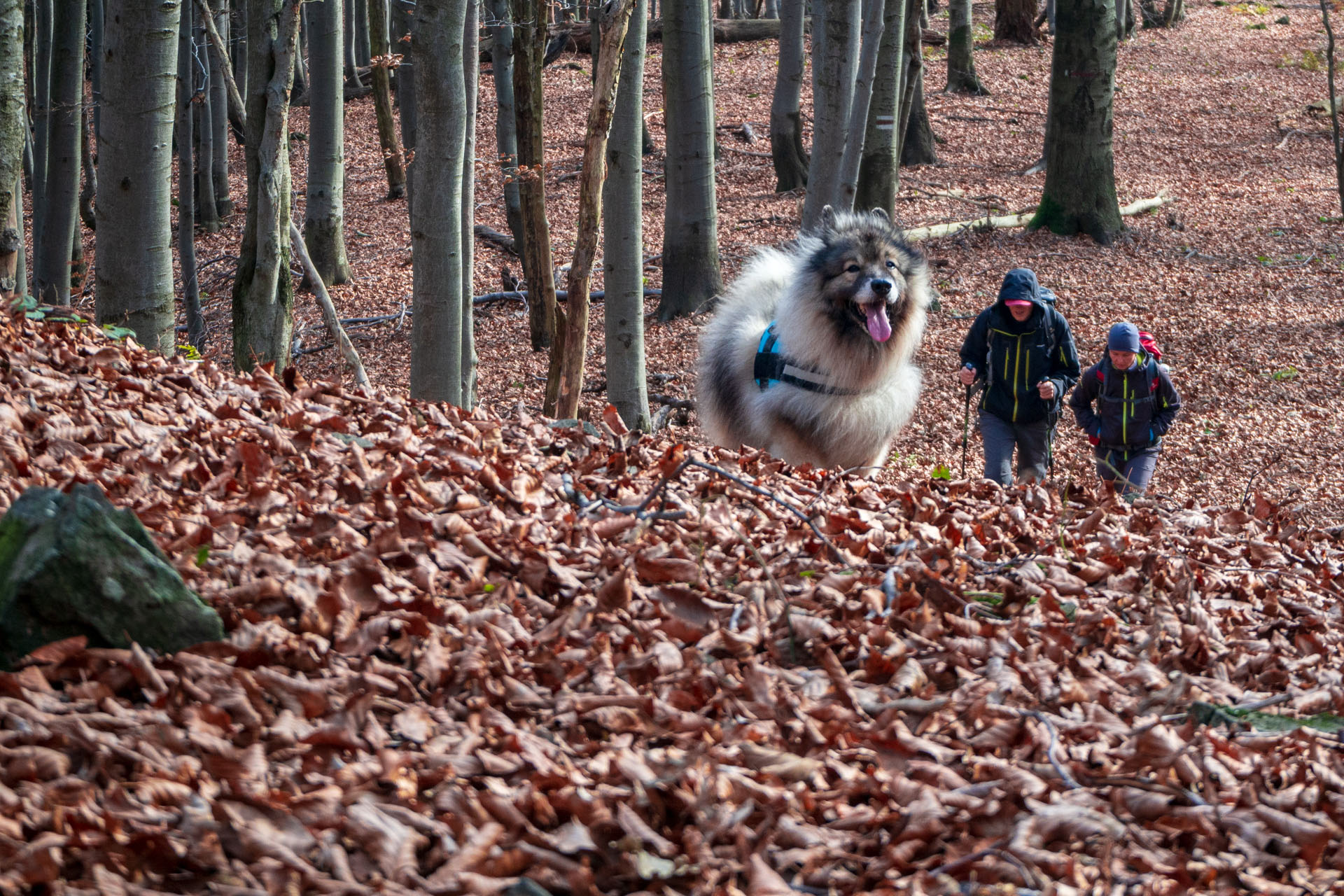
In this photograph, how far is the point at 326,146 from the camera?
13.5 metres

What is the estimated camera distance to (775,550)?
4.16 m

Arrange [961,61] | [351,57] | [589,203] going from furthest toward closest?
[351,57], [961,61], [589,203]

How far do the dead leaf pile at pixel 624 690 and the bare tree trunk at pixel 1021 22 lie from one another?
1017 inches

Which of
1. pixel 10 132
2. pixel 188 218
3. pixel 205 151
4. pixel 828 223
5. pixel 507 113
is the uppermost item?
pixel 507 113

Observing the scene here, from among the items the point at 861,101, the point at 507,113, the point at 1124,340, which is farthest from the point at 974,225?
the point at 1124,340

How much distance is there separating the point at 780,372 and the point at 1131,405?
7.81 ft

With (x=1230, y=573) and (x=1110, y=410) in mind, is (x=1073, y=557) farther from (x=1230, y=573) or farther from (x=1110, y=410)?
(x=1110, y=410)

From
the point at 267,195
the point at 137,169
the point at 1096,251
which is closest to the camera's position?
the point at 137,169

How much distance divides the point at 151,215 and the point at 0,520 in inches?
145

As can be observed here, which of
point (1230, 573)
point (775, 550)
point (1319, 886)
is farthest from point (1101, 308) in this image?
point (1319, 886)

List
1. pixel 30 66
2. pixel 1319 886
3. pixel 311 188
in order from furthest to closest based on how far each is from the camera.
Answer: pixel 30 66
pixel 311 188
pixel 1319 886

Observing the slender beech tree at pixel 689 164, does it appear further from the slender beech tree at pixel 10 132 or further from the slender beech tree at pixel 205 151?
the slender beech tree at pixel 205 151

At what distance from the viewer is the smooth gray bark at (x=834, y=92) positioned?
10125mm

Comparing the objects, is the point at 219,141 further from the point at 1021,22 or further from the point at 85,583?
the point at 1021,22
